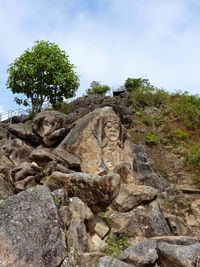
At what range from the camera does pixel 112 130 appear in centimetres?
1734

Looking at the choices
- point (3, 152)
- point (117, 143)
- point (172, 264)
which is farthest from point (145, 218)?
point (3, 152)

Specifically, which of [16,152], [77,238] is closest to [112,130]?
[16,152]

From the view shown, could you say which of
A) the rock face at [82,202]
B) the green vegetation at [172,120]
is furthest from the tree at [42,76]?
the rock face at [82,202]

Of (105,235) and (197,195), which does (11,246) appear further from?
(197,195)

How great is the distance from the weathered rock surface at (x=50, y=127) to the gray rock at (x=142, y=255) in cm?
859

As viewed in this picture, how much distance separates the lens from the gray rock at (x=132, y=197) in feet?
45.5

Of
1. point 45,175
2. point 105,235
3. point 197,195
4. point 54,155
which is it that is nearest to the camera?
point 105,235

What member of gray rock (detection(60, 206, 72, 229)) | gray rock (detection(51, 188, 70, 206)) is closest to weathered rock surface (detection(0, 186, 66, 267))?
gray rock (detection(60, 206, 72, 229))

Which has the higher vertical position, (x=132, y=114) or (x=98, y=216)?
(x=132, y=114)

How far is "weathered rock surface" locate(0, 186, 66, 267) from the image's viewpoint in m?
9.64

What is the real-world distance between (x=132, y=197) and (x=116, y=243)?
1.98 metres

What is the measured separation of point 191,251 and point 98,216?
3368 mm

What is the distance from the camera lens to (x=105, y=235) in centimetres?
1266

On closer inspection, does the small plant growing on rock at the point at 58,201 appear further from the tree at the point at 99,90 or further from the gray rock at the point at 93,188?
the tree at the point at 99,90
